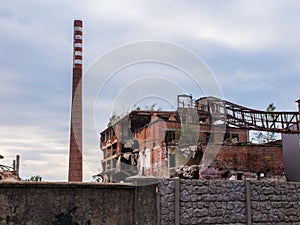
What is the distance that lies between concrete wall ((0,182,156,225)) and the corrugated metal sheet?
1725cm

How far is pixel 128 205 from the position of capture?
6.85 metres

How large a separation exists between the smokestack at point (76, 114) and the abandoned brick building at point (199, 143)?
2360 mm

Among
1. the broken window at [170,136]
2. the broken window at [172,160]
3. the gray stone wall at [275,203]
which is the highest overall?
the broken window at [170,136]

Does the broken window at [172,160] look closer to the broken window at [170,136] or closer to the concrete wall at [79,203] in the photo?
the broken window at [170,136]

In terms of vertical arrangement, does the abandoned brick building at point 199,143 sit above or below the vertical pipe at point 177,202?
above

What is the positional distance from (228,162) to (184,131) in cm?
276

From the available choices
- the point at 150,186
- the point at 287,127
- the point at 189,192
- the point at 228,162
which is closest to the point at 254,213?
the point at 189,192

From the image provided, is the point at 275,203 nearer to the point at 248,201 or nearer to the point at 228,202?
the point at 248,201

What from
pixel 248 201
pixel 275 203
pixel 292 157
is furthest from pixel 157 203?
pixel 292 157

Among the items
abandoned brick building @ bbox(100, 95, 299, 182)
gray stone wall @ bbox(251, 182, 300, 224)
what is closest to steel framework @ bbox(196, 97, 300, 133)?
abandoned brick building @ bbox(100, 95, 299, 182)

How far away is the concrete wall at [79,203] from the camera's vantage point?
6.21 m


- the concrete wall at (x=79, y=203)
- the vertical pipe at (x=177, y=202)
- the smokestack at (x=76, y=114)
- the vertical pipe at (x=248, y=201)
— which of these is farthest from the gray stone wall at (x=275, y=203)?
the smokestack at (x=76, y=114)

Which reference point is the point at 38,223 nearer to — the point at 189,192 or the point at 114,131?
the point at 189,192

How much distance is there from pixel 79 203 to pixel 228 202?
117 inches
